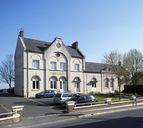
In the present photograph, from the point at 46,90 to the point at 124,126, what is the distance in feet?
109

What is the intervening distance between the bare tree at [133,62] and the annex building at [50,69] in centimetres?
756

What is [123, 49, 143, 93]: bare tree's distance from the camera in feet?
206

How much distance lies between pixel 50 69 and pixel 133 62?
2104cm

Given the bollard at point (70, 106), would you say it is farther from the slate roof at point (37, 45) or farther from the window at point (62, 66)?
the window at point (62, 66)

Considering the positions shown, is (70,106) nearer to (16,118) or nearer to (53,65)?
(16,118)

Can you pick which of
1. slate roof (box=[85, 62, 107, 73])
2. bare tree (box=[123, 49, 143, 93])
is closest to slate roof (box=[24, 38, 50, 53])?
slate roof (box=[85, 62, 107, 73])

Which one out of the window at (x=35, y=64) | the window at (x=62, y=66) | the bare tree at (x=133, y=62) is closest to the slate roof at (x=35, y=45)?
the window at (x=35, y=64)

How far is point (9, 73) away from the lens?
87312mm

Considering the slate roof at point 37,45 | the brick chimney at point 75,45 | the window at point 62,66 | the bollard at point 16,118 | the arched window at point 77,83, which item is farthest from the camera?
the brick chimney at point 75,45

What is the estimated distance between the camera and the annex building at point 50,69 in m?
51.4

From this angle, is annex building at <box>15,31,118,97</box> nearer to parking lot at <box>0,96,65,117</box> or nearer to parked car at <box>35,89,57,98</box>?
parked car at <box>35,89,57,98</box>

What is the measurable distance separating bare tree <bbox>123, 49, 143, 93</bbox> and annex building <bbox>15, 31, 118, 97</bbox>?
7560mm

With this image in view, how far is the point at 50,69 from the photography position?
179 ft

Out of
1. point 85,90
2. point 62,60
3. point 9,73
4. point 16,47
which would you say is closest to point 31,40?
point 16,47
